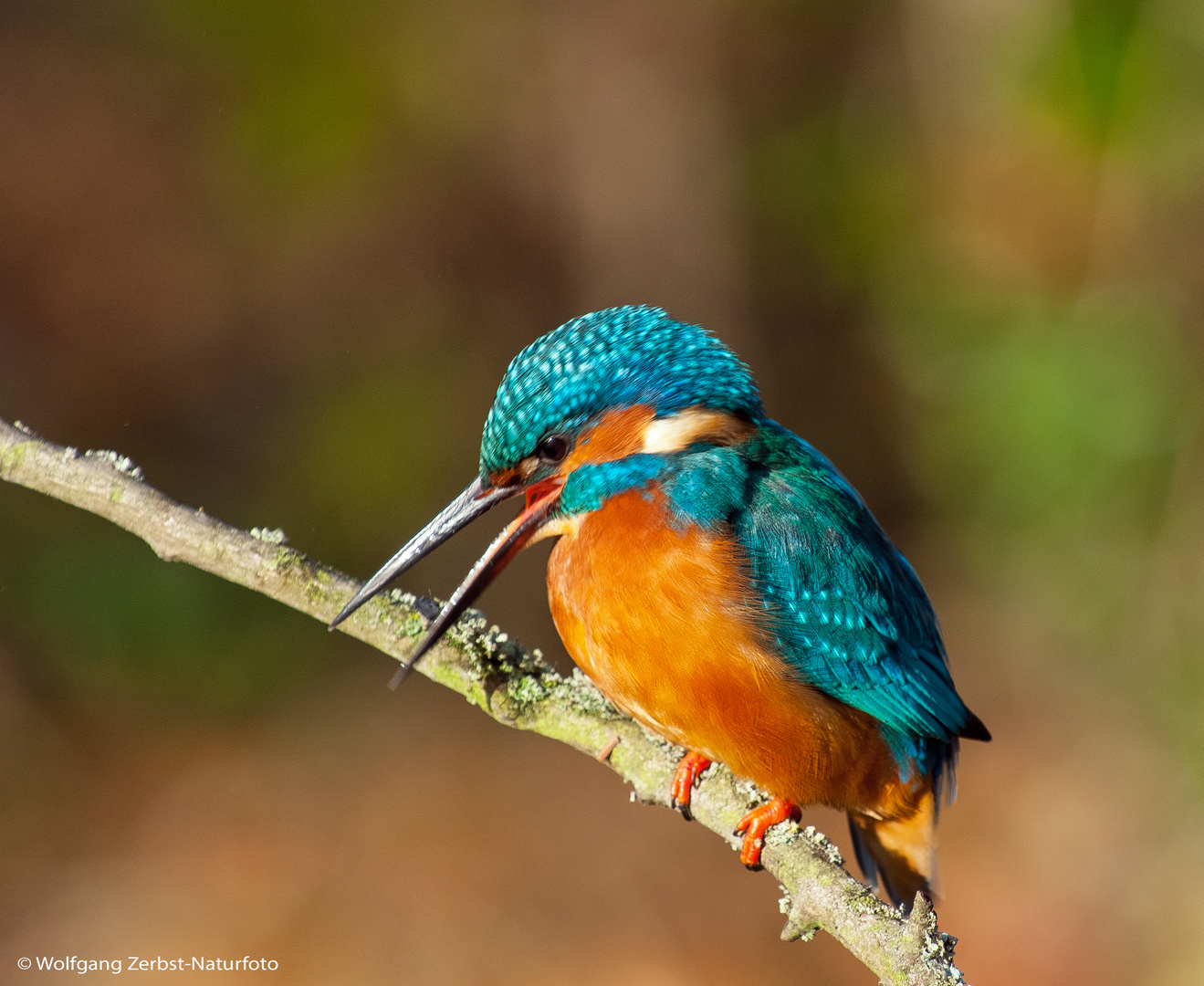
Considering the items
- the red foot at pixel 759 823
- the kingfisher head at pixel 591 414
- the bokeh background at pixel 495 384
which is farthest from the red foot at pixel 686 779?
the bokeh background at pixel 495 384

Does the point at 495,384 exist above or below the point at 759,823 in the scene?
above

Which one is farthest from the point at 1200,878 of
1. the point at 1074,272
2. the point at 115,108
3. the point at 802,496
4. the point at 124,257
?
the point at 115,108

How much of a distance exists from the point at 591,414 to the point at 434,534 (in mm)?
354

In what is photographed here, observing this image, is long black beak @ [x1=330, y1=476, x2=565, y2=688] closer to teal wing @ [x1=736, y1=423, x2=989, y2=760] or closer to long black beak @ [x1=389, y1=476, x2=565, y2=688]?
long black beak @ [x1=389, y1=476, x2=565, y2=688]

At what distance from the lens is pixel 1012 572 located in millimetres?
4977

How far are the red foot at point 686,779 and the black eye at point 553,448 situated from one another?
1.98ft

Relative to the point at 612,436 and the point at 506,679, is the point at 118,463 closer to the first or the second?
the point at 506,679

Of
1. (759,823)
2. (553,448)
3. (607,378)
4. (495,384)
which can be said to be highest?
(495,384)

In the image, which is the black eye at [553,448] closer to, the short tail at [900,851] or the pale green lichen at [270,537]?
the pale green lichen at [270,537]

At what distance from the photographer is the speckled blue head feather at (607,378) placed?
193 centimetres

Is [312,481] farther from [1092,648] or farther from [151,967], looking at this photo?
[1092,648]

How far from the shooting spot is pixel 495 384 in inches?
209

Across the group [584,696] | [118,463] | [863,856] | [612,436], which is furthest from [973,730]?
[118,463]

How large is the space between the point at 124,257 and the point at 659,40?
2655 mm
